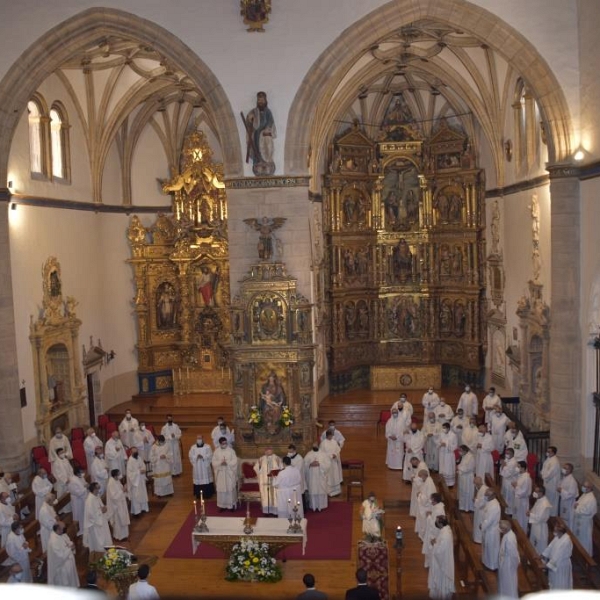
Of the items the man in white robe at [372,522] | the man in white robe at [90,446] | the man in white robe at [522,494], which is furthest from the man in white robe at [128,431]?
the man in white robe at [522,494]

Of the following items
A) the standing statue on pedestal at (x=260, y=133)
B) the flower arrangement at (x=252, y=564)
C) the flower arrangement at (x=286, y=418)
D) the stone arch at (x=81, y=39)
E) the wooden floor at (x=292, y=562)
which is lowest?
the wooden floor at (x=292, y=562)

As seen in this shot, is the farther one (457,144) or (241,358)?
(457,144)

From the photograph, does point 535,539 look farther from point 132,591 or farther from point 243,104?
point 243,104

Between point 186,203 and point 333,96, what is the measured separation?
6811mm

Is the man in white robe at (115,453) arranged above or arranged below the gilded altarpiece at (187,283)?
below

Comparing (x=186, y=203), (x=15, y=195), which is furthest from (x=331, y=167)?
(x=15, y=195)

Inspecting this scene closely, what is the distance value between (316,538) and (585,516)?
5313 mm

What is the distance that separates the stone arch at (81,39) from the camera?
60.7 ft

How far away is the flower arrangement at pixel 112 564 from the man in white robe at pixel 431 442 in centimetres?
964

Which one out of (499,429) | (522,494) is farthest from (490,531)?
(499,429)

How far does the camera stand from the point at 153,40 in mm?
18703

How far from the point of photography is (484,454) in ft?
60.1

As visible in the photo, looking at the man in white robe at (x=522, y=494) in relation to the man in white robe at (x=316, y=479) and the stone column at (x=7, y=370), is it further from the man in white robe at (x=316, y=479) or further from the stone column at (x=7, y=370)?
the stone column at (x=7, y=370)

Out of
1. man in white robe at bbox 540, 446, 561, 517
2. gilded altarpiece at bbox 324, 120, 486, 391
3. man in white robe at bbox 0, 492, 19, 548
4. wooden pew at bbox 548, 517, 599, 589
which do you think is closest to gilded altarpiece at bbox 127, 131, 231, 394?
gilded altarpiece at bbox 324, 120, 486, 391
